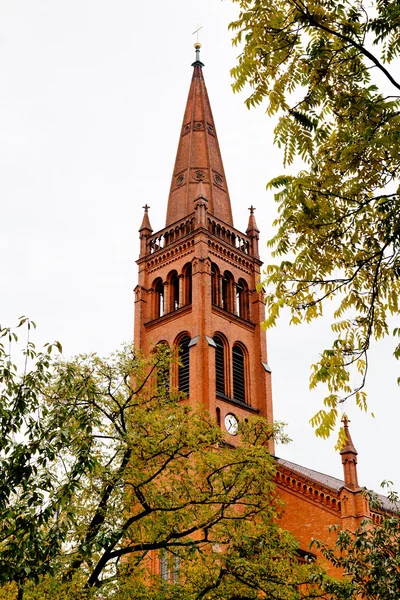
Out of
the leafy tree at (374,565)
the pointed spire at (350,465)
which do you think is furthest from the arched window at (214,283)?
the leafy tree at (374,565)

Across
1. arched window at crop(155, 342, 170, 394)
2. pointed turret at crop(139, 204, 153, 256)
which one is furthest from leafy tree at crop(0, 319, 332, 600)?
pointed turret at crop(139, 204, 153, 256)

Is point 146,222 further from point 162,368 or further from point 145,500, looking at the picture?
point 145,500

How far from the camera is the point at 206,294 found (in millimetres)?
43406

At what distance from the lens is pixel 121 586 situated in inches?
604

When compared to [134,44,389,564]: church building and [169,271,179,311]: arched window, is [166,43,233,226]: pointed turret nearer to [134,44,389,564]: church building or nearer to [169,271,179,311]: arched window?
[134,44,389,564]: church building

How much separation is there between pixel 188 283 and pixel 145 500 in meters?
29.4

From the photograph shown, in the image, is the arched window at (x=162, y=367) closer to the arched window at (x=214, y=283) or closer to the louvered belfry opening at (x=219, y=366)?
the louvered belfry opening at (x=219, y=366)

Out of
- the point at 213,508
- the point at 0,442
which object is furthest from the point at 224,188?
the point at 0,442

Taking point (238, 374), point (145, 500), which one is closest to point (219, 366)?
point (238, 374)

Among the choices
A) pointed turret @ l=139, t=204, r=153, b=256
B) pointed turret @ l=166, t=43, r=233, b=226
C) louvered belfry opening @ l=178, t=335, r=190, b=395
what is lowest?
louvered belfry opening @ l=178, t=335, r=190, b=395

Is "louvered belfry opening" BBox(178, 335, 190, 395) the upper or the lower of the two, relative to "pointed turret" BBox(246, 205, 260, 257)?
lower

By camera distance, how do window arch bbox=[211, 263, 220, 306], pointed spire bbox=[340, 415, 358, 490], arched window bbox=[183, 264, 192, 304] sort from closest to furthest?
pointed spire bbox=[340, 415, 358, 490] → arched window bbox=[183, 264, 192, 304] → window arch bbox=[211, 263, 220, 306]

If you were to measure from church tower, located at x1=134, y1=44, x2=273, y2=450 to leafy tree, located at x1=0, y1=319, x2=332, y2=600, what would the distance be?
2170 cm

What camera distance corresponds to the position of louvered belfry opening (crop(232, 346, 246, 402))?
43.7 metres
